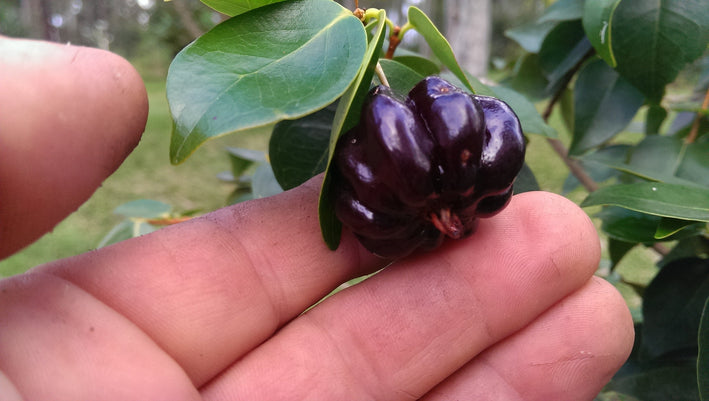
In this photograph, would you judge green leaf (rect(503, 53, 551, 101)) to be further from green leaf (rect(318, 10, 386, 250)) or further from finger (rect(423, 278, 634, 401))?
green leaf (rect(318, 10, 386, 250))

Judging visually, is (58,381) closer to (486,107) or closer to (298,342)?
(298,342)

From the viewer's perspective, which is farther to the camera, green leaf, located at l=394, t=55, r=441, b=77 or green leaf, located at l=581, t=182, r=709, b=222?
green leaf, located at l=394, t=55, r=441, b=77

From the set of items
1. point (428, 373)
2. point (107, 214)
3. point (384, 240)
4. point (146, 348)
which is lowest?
point (107, 214)

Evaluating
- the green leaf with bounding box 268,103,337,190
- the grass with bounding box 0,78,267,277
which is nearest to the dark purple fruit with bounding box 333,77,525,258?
the green leaf with bounding box 268,103,337,190

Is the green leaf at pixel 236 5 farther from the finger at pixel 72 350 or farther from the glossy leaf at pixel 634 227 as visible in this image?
the glossy leaf at pixel 634 227

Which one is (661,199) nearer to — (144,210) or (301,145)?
(301,145)

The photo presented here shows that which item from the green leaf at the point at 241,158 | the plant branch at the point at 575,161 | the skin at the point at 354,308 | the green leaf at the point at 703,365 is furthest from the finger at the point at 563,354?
the green leaf at the point at 241,158

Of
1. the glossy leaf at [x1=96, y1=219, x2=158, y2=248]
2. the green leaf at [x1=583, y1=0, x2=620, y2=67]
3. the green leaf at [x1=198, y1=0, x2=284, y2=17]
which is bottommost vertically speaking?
the glossy leaf at [x1=96, y1=219, x2=158, y2=248]

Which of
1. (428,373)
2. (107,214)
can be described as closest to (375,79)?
(428,373)
